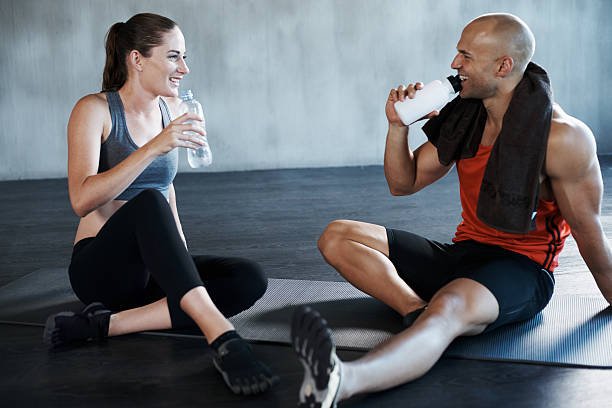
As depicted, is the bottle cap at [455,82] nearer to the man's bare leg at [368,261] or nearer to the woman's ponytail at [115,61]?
the man's bare leg at [368,261]

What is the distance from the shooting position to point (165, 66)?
212 centimetres

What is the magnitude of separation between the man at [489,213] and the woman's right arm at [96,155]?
59 cm

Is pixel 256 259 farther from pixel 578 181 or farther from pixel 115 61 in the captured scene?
pixel 578 181

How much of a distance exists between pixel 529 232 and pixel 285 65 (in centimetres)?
377

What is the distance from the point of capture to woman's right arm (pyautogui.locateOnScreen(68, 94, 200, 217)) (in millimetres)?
1887

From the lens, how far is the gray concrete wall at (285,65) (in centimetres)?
537

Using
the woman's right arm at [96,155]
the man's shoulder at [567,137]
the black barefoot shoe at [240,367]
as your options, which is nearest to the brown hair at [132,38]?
the woman's right arm at [96,155]

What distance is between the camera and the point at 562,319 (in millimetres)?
2156

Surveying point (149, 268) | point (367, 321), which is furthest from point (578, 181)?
point (149, 268)

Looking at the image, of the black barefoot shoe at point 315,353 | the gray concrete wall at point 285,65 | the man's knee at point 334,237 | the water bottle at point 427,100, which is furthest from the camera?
the gray concrete wall at point 285,65

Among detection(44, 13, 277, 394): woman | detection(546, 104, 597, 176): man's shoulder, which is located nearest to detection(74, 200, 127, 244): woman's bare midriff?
detection(44, 13, 277, 394): woman

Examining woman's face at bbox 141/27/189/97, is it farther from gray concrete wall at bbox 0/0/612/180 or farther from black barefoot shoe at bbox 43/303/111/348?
gray concrete wall at bbox 0/0/612/180

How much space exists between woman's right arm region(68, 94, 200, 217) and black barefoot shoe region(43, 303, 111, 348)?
269 millimetres

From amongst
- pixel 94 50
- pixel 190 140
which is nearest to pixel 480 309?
pixel 190 140
